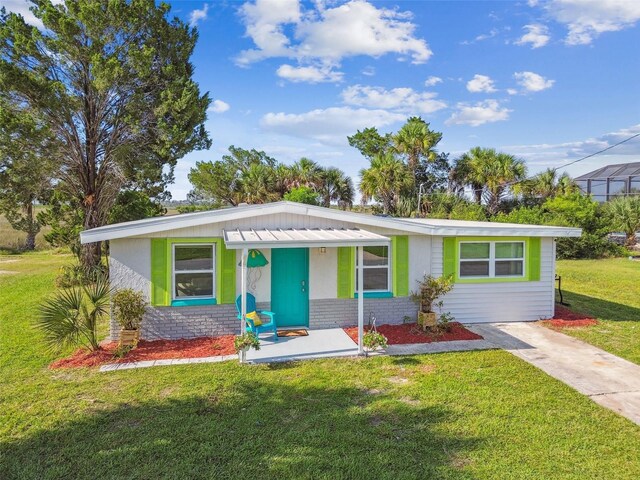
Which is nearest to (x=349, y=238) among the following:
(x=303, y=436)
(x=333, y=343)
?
(x=333, y=343)

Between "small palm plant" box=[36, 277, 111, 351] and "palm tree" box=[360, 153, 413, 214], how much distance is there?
25718mm

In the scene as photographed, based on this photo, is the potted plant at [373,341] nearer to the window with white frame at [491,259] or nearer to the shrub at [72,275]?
the window with white frame at [491,259]

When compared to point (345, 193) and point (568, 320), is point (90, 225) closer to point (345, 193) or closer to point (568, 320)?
point (568, 320)

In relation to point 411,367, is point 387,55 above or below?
above

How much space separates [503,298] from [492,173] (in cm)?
2203

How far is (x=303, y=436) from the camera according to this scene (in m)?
5.12

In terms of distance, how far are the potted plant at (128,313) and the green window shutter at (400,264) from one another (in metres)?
6.01

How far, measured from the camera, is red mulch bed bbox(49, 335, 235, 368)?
7879mm

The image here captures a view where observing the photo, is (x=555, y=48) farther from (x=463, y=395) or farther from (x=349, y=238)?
(x=463, y=395)

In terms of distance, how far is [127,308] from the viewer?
838 cm

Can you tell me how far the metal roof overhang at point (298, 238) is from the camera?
7.88 meters

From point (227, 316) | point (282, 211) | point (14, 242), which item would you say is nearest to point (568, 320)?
Answer: point (282, 211)

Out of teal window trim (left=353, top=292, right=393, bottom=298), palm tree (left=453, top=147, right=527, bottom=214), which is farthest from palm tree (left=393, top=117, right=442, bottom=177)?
teal window trim (left=353, top=292, right=393, bottom=298)

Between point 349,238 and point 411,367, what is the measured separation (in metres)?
2.87
